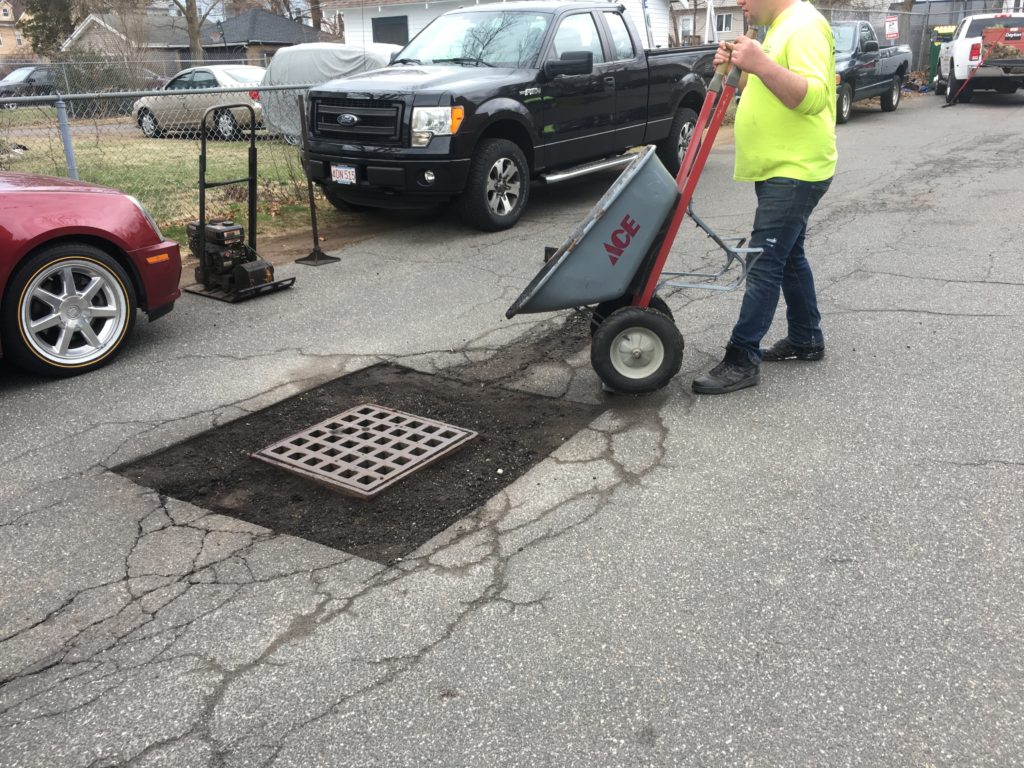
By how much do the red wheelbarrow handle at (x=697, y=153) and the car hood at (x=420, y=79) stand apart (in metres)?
4.19

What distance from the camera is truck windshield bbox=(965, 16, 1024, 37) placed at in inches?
779

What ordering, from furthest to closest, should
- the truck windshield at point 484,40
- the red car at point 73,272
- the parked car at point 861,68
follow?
the parked car at point 861,68, the truck windshield at point 484,40, the red car at point 73,272

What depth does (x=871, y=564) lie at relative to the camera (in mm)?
3227

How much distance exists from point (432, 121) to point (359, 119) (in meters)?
0.80

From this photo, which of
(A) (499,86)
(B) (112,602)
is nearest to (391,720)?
(B) (112,602)

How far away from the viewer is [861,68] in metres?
17.7

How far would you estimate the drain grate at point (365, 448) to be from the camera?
3.91m

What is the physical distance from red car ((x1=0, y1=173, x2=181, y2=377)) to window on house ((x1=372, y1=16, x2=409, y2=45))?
102 ft

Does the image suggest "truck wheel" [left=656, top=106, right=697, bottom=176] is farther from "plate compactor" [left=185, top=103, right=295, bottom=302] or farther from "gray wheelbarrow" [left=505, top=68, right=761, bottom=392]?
"gray wheelbarrow" [left=505, top=68, right=761, bottom=392]

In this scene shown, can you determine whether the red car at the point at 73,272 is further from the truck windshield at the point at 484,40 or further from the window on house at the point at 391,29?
the window on house at the point at 391,29

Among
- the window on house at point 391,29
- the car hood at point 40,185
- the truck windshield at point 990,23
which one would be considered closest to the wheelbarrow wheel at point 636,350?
the car hood at point 40,185

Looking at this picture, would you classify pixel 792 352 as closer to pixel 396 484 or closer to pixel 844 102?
pixel 396 484

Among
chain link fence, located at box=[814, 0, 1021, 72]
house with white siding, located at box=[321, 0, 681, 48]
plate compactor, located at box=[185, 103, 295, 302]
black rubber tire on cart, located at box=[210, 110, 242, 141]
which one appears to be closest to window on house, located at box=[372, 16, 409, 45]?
Answer: house with white siding, located at box=[321, 0, 681, 48]

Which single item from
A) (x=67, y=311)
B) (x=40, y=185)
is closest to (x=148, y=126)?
(x=40, y=185)
